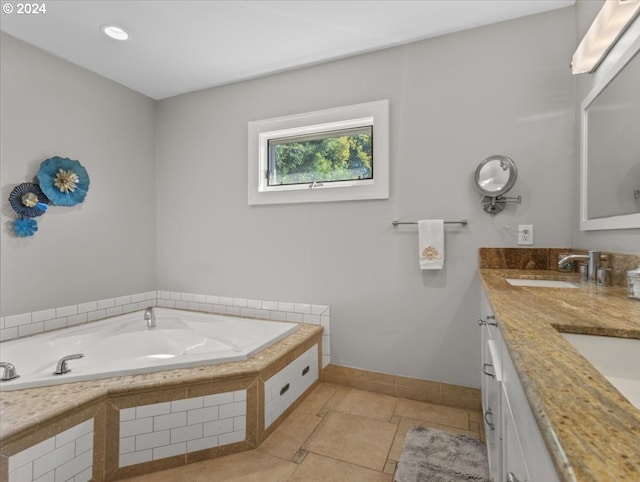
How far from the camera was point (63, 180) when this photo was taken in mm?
2354

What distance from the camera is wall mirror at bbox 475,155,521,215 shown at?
1.97 m

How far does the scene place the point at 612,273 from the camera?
4.54 feet

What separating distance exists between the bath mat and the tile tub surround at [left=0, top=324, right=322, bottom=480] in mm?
780

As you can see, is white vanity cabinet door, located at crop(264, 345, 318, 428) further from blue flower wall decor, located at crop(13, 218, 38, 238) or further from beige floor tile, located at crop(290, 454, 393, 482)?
blue flower wall decor, located at crop(13, 218, 38, 238)

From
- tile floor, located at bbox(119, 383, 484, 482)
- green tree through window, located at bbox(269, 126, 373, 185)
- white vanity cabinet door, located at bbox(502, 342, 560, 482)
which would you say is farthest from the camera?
green tree through window, located at bbox(269, 126, 373, 185)

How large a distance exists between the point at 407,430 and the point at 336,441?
17.2 inches

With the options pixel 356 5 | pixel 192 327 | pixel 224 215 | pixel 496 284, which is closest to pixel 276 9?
pixel 356 5

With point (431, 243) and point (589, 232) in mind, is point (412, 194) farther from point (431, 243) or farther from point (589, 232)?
point (589, 232)

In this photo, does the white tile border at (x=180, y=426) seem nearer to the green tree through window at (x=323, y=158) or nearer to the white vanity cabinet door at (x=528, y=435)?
the white vanity cabinet door at (x=528, y=435)

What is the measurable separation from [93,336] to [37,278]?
0.56 m

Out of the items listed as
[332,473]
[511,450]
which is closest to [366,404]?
[332,473]

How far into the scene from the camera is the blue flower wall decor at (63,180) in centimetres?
226

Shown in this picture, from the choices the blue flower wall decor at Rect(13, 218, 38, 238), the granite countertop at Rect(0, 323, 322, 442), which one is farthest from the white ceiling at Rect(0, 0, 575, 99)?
the granite countertop at Rect(0, 323, 322, 442)

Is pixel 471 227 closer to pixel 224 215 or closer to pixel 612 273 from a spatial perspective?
pixel 612 273
